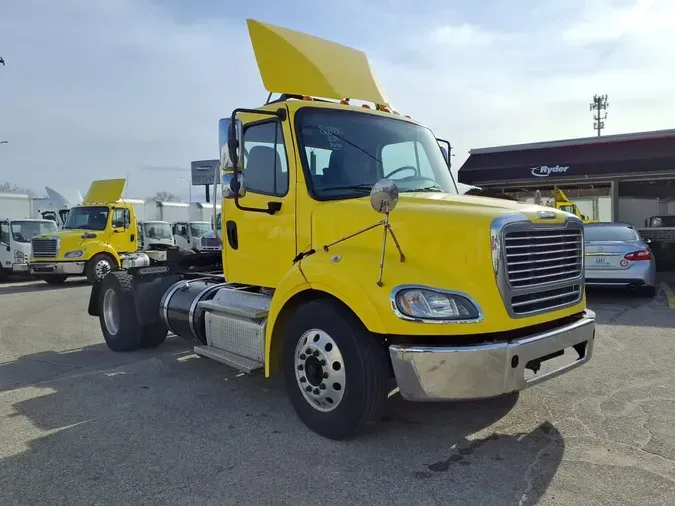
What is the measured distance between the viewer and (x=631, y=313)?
931 cm

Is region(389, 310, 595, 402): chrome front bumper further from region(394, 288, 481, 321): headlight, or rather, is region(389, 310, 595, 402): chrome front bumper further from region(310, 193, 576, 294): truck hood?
region(310, 193, 576, 294): truck hood

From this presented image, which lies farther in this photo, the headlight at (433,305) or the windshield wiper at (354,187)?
the windshield wiper at (354,187)

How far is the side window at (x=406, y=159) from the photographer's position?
491 cm

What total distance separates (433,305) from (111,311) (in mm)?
5338

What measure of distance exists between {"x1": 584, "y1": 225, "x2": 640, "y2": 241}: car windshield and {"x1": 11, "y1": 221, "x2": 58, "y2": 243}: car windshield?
15772mm

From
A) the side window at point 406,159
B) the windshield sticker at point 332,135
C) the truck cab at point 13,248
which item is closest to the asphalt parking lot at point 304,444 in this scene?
the side window at point 406,159

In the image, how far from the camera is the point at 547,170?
19.5 meters

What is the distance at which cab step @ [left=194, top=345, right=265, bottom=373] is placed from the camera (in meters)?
4.70

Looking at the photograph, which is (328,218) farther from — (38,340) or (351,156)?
(38,340)

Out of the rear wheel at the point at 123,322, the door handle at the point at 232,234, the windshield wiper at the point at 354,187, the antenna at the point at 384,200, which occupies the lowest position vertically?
the rear wheel at the point at 123,322

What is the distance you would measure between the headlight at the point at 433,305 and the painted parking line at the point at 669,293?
8.08 metres

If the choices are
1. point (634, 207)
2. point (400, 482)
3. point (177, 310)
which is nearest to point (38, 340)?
point (177, 310)

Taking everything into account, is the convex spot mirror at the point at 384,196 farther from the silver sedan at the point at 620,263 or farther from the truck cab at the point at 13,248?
the truck cab at the point at 13,248

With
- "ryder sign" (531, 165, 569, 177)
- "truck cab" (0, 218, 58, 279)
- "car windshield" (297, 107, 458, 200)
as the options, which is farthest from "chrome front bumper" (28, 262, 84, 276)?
"ryder sign" (531, 165, 569, 177)
